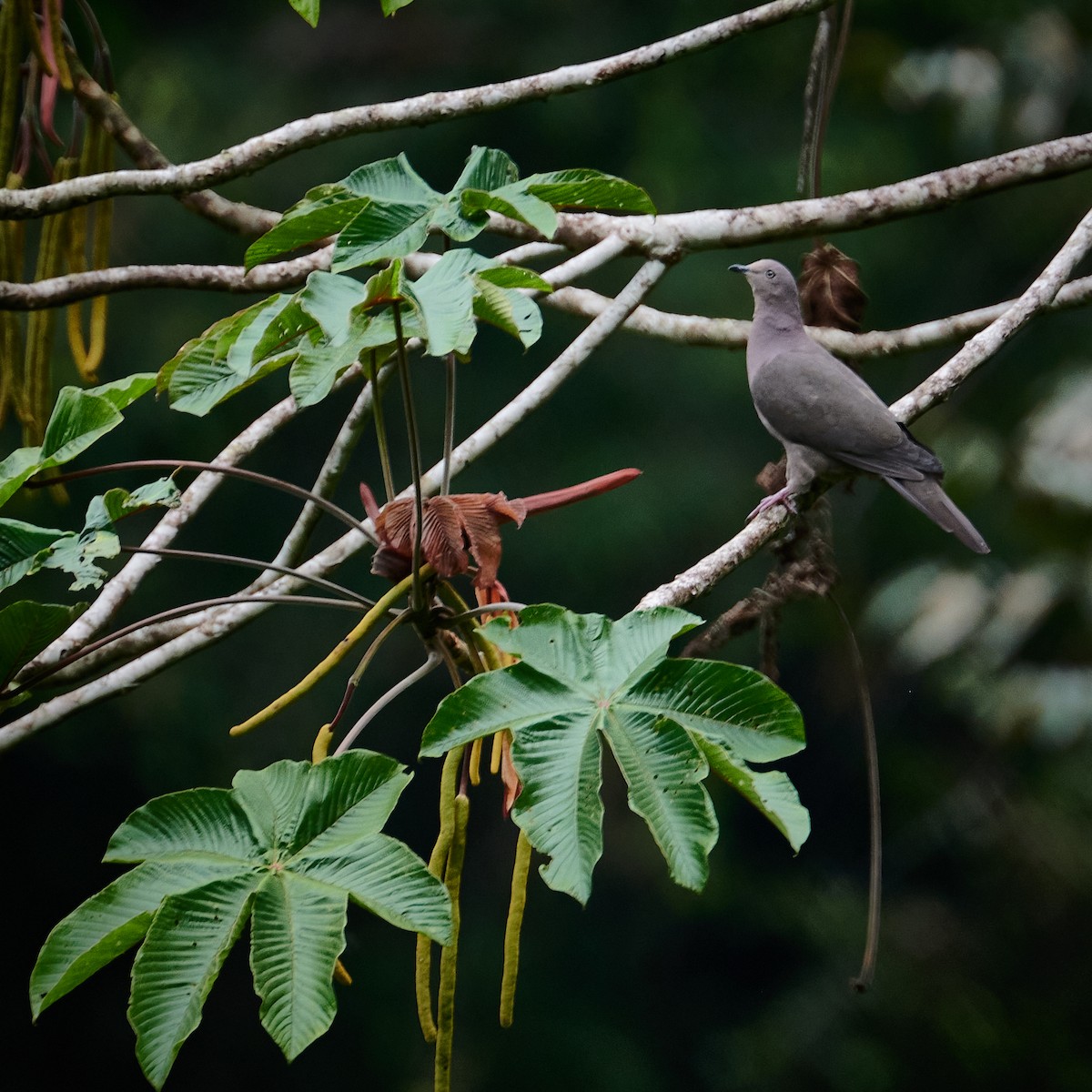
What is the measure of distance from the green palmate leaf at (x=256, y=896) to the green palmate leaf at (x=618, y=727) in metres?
0.09

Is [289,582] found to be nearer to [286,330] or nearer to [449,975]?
[286,330]

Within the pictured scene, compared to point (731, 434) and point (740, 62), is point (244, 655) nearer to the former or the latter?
point (731, 434)

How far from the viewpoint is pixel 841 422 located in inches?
88.6

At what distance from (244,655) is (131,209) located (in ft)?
6.66

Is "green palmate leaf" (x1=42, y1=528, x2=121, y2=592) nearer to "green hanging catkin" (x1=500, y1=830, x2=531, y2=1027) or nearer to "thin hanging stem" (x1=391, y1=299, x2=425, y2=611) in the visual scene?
"thin hanging stem" (x1=391, y1=299, x2=425, y2=611)

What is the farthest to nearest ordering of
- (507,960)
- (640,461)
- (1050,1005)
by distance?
(640,461) → (1050,1005) → (507,960)

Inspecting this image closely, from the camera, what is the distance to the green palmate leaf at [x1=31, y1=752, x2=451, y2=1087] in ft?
3.21

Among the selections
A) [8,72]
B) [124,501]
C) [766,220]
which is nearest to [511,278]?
[124,501]

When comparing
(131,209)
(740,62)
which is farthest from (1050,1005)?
(131,209)

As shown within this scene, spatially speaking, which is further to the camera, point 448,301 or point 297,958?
point 448,301

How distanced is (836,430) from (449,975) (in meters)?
1.38

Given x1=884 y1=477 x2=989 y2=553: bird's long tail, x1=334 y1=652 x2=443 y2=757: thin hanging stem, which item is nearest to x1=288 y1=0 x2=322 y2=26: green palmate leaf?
x1=334 y1=652 x2=443 y2=757: thin hanging stem

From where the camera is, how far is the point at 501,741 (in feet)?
4.39

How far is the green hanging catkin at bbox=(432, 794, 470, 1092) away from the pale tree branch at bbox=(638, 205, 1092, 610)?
0.42 metres
